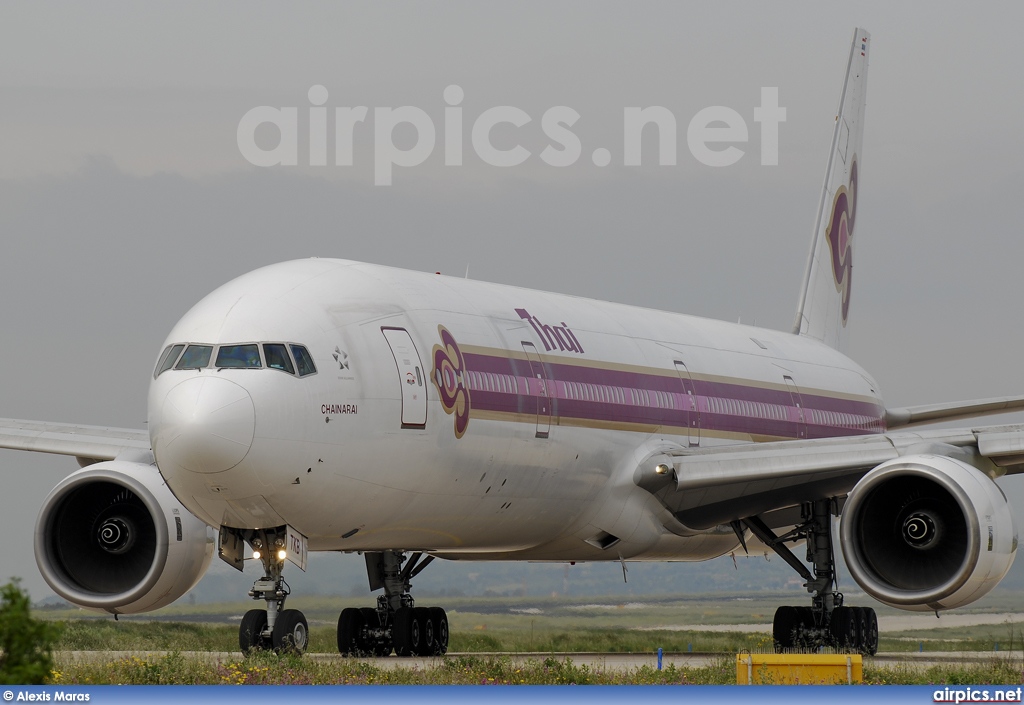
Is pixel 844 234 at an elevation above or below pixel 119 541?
above

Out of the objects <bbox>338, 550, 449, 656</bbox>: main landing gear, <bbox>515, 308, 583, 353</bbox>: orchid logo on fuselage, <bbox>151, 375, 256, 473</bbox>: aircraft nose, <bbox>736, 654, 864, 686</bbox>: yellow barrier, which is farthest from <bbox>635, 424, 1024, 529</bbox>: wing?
<bbox>151, 375, 256, 473</bbox>: aircraft nose

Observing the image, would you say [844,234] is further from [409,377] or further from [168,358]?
[168,358]

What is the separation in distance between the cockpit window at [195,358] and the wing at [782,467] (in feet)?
→ 22.2

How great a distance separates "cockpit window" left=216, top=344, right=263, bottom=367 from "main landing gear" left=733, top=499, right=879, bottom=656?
889 cm

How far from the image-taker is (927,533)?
16250mm

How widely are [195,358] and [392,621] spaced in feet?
20.7

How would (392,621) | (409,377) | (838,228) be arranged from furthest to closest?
(838,228), (392,621), (409,377)

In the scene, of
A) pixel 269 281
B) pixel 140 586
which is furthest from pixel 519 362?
pixel 140 586

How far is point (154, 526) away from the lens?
16.2 m

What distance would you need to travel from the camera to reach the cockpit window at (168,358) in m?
13.7

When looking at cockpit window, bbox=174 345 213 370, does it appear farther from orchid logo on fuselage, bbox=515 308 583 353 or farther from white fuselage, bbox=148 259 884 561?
orchid logo on fuselage, bbox=515 308 583 353

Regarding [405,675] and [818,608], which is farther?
[818,608]

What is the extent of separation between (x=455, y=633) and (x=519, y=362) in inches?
336

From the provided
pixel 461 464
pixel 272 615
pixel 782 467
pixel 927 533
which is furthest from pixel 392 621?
pixel 927 533
